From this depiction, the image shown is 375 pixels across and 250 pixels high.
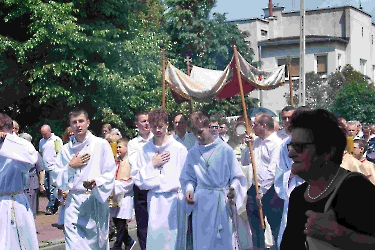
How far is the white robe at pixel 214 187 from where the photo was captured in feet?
26.3

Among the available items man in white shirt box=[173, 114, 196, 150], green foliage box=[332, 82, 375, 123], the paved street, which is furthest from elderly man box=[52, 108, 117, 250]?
green foliage box=[332, 82, 375, 123]

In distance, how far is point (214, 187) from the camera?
8086 millimetres

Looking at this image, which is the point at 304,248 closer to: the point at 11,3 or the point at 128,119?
the point at 11,3

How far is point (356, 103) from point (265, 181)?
78.4 ft

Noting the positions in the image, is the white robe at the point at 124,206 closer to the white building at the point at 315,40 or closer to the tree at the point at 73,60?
the tree at the point at 73,60

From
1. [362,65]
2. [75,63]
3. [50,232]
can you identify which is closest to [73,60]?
[75,63]

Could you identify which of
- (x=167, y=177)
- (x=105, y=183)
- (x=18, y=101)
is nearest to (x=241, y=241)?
(x=167, y=177)

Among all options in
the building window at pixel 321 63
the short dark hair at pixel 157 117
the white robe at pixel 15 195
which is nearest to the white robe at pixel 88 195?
the white robe at pixel 15 195

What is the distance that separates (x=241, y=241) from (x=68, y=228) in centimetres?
198

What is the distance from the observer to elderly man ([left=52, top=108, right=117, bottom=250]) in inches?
321

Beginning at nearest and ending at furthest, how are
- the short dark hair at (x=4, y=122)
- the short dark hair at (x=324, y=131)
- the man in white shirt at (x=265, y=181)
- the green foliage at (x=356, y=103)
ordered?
the short dark hair at (x=324, y=131), the short dark hair at (x=4, y=122), the man in white shirt at (x=265, y=181), the green foliage at (x=356, y=103)

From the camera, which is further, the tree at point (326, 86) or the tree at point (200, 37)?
the tree at point (326, 86)

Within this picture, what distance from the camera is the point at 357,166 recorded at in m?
6.87

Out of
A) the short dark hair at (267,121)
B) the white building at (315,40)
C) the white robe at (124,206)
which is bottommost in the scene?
the white robe at (124,206)
